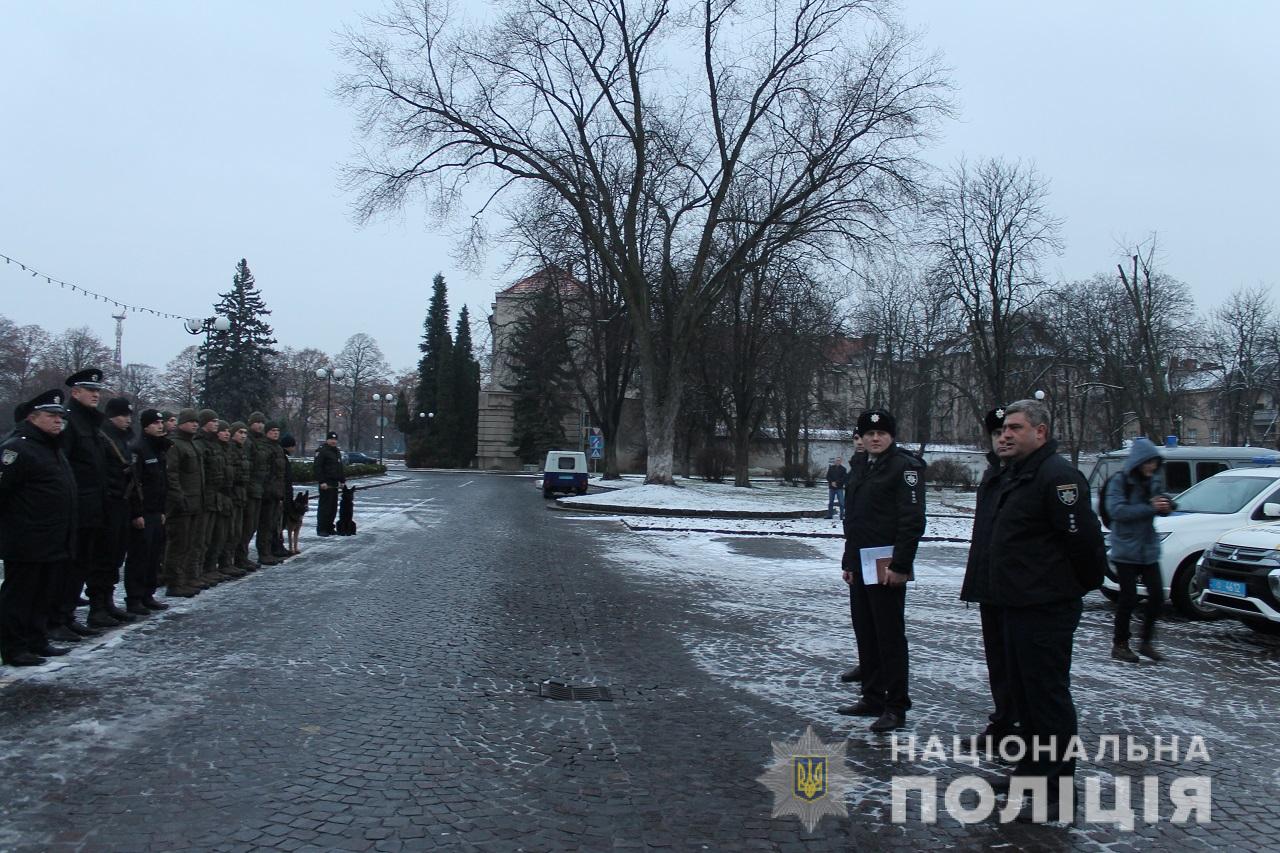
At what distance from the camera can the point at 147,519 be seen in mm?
9391

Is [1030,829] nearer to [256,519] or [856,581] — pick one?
[856,581]

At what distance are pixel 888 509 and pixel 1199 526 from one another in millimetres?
6554

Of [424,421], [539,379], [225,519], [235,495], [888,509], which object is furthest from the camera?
[424,421]

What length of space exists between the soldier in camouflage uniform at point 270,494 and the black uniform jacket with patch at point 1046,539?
11069 millimetres

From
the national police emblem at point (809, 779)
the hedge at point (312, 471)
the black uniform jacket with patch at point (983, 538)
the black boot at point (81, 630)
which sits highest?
the black uniform jacket with patch at point (983, 538)

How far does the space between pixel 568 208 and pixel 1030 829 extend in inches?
1226

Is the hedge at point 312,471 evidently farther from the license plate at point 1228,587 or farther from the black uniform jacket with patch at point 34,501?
the license plate at point 1228,587

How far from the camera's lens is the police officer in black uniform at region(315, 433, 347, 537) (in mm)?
17438

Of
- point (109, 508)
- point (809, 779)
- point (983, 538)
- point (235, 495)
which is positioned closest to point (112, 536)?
point (109, 508)

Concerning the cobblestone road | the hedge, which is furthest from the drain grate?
the hedge

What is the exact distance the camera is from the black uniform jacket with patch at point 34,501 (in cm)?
696

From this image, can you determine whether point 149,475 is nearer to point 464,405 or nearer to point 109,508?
point 109,508

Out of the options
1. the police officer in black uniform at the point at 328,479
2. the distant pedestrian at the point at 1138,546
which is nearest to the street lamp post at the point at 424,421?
the police officer in black uniform at the point at 328,479

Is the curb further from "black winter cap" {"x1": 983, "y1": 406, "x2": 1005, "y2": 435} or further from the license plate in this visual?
"black winter cap" {"x1": 983, "y1": 406, "x2": 1005, "y2": 435}
